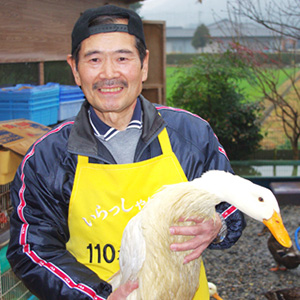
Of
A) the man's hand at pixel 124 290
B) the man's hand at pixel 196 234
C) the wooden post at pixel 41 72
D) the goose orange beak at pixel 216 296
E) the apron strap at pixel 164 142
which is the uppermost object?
the wooden post at pixel 41 72

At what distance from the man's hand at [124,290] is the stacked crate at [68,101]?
294 cm

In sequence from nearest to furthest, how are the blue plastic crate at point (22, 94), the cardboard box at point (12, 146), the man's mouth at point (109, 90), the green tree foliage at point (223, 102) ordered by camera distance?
the man's mouth at point (109, 90) → the cardboard box at point (12, 146) → the blue plastic crate at point (22, 94) → the green tree foliage at point (223, 102)

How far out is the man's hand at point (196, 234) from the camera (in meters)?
1.56

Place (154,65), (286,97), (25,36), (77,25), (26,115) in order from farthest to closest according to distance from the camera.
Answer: (286,97)
(154,65)
(25,36)
(26,115)
(77,25)

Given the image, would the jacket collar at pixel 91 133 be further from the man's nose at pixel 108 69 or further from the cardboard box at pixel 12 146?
the cardboard box at pixel 12 146

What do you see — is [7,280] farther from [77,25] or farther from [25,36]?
[25,36]

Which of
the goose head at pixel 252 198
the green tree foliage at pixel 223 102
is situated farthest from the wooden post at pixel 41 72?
the green tree foliage at pixel 223 102

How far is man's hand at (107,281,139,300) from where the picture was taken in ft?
5.12

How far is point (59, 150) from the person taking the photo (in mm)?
1765

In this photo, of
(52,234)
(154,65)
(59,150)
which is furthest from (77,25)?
(154,65)

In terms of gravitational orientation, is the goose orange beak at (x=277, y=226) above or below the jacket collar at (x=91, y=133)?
below

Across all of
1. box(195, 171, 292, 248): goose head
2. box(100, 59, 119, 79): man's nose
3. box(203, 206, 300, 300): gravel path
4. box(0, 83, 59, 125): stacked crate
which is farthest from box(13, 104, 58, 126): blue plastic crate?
box(203, 206, 300, 300): gravel path

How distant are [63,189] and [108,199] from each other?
201 millimetres

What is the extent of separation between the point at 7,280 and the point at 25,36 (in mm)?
2493
